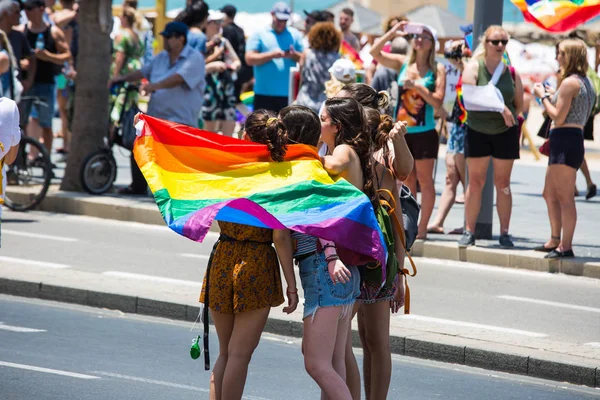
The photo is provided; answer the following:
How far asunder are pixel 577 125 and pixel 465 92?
1074mm

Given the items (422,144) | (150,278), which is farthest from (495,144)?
(150,278)

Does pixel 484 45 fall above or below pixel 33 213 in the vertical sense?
above

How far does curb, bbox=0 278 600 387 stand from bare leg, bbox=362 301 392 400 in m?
1.83

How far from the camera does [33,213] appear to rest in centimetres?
1427

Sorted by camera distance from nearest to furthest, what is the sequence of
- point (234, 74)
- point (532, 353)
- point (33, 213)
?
point (532, 353)
point (33, 213)
point (234, 74)

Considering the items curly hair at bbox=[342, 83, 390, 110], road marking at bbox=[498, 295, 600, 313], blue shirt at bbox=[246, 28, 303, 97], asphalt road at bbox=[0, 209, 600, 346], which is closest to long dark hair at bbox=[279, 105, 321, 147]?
curly hair at bbox=[342, 83, 390, 110]

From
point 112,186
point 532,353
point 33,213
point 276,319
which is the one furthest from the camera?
point 112,186

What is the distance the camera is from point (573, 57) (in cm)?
1105

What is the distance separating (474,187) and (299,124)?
6.39 metres

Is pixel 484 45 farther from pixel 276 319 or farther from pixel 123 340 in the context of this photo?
pixel 123 340

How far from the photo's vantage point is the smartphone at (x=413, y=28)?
12.0 meters

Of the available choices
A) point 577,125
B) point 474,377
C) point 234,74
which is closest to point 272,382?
point 474,377

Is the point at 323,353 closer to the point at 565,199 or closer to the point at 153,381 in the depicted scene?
the point at 153,381

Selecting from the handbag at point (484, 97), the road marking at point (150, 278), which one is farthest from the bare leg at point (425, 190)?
the road marking at point (150, 278)
